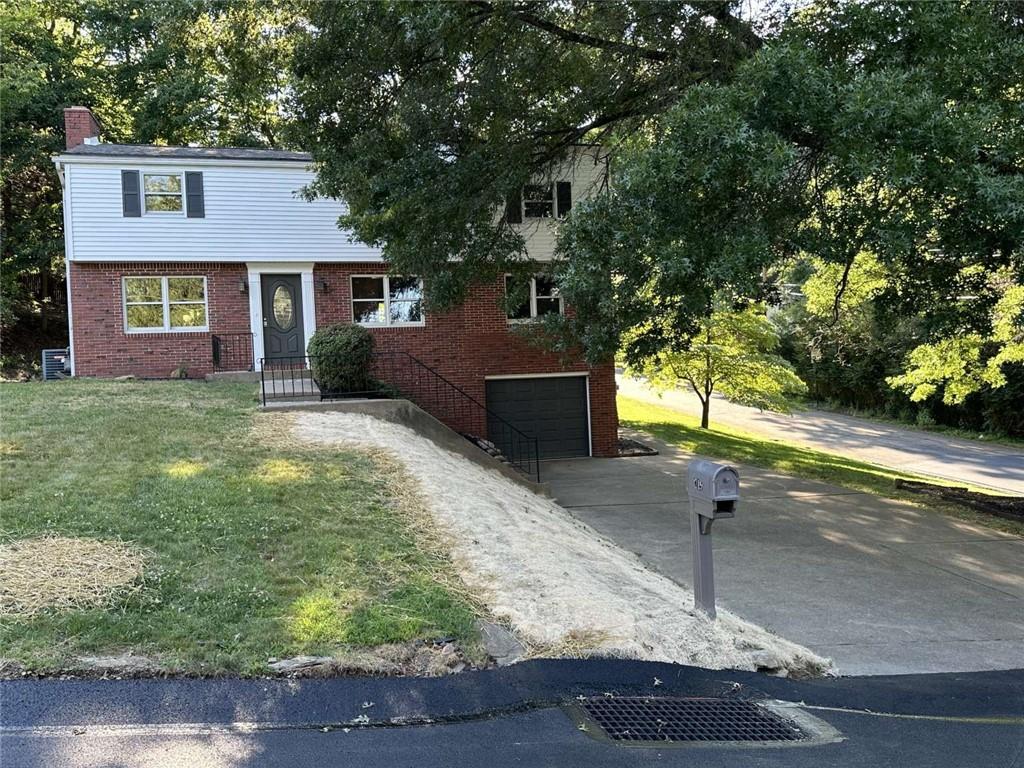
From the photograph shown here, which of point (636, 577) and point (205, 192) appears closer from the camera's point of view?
point (636, 577)

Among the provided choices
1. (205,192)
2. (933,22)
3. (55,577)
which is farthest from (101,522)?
(205,192)

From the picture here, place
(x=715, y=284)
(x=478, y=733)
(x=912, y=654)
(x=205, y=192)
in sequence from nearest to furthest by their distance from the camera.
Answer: (x=478, y=733)
(x=912, y=654)
(x=715, y=284)
(x=205, y=192)

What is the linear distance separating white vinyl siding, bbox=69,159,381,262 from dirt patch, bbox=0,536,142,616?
463 inches

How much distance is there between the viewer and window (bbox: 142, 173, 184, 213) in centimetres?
1680

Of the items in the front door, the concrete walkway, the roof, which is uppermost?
the roof

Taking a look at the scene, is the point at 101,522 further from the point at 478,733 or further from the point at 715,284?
the point at 715,284

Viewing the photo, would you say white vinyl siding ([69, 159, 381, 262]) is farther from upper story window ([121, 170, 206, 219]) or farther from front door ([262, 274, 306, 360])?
front door ([262, 274, 306, 360])

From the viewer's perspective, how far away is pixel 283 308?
17.8 metres

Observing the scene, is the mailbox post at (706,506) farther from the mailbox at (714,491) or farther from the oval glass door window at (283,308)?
the oval glass door window at (283,308)

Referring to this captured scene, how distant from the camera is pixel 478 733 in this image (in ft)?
12.0

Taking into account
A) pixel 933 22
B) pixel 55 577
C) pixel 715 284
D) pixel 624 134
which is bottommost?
pixel 55 577

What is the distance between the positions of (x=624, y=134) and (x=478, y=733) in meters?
12.6

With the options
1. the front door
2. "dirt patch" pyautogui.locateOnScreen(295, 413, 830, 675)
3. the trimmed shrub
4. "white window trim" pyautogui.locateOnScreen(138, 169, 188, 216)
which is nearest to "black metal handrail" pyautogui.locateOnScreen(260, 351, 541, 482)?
the front door

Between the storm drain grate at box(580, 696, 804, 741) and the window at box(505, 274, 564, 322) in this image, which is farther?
the window at box(505, 274, 564, 322)
